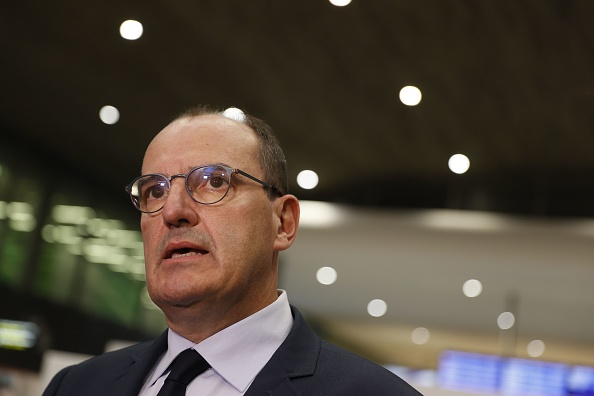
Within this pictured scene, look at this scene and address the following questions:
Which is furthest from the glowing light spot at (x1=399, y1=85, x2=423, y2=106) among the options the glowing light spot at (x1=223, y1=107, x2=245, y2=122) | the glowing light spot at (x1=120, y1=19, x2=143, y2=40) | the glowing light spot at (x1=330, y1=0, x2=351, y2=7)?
the glowing light spot at (x1=223, y1=107, x2=245, y2=122)

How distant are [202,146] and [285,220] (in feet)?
0.75

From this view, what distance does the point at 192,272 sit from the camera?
1391 millimetres

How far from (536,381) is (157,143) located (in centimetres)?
524

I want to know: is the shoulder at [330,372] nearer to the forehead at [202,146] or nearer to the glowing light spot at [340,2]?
the forehead at [202,146]

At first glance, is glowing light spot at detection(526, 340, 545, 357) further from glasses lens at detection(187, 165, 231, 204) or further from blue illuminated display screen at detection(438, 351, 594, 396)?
glasses lens at detection(187, 165, 231, 204)

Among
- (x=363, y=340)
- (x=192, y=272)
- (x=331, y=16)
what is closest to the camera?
(x=192, y=272)

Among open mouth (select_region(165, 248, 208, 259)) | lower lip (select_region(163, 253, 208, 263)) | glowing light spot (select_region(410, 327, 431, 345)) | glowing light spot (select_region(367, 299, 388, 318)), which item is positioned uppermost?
glowing light spot (select_region(367, 299, 388, 318))

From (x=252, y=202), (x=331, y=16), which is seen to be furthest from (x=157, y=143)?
(x=331, y=16)

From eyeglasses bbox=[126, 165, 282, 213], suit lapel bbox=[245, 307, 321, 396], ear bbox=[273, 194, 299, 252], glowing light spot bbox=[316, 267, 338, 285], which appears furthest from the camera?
glowing light spot bbox=[316, 267, 338, 285]

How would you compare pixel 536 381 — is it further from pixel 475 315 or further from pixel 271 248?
pixel 271 248

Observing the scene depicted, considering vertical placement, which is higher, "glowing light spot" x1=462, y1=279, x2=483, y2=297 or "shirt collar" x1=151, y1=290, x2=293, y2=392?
"glowing light spot" x1=462, y1=279, x2=483, y2=297

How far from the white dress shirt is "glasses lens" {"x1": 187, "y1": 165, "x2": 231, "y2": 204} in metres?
0.21

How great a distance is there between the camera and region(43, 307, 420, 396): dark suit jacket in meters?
1.33

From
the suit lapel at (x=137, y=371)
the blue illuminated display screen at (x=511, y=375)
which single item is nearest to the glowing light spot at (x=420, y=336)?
the blue illuminated display screen at (x=511, y=375)
